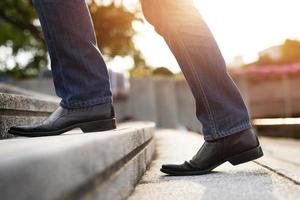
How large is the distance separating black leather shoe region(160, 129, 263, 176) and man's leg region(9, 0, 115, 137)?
401 millimetres

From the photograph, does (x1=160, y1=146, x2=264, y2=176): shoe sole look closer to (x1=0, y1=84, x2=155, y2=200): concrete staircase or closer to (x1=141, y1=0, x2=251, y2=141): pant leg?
(x1=141, y1=0, x2=251, y2=141): pant leg

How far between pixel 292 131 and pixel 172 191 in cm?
1432

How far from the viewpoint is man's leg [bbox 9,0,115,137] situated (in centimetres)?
222

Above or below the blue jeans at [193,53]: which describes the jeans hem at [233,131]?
below

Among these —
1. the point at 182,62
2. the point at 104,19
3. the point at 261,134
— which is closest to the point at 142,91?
the point at 104,19

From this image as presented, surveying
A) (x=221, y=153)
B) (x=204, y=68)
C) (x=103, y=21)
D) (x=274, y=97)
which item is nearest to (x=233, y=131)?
(x=221, y=153)

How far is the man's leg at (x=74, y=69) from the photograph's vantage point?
2.22 meters

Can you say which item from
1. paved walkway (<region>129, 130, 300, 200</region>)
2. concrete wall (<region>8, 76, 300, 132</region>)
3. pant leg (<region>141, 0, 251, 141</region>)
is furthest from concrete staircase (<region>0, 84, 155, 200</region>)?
concrete wall (<region>8, 76, 300, 132</region>)

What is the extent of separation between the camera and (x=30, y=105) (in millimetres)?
3008

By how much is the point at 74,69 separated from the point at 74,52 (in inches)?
2.7

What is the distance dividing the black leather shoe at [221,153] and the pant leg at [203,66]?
0.04 meters

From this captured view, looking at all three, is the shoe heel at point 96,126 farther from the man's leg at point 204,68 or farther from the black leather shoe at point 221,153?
the man's leg at point 204,68

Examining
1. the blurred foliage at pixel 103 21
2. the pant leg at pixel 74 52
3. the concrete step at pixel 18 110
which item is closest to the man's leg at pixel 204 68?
the pant leg at pixel 74 52

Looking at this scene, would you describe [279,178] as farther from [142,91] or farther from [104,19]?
[104,19]
